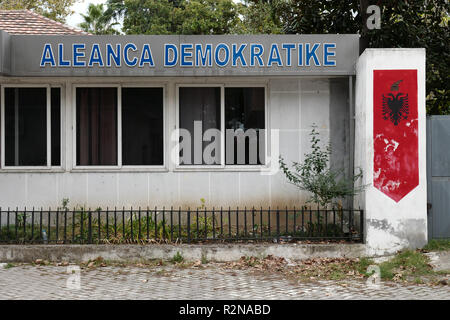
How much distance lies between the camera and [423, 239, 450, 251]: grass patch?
30.8 feet

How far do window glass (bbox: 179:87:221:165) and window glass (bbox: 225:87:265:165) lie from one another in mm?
225

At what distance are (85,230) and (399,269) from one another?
555 cm

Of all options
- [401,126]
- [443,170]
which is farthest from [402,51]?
[443,170]

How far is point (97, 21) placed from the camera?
132ft

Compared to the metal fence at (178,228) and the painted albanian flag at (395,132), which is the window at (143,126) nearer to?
the metal fence at (178,228)

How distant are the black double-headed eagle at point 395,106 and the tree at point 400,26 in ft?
17.5

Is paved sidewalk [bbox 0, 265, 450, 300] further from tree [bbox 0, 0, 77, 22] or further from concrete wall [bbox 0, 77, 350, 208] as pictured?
tree [bbox 0, 0, 77, 22]

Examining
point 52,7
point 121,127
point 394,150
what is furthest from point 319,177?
point 52,7

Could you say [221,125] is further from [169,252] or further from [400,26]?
[400,26]

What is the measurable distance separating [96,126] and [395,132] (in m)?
5.78

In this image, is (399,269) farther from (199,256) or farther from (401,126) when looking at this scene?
A: (199,256)

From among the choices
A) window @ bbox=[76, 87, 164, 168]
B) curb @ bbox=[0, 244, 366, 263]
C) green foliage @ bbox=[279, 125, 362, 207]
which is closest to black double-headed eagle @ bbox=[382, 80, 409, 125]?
green foliage @ bbox=[279, 125, 362, 207]
